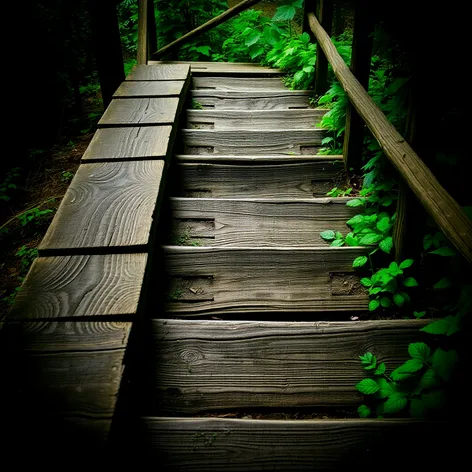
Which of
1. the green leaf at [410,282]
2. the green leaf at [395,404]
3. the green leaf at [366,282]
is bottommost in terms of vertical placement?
the green leaf at [395,404]

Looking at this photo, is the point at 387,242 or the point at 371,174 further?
the point at 371,174

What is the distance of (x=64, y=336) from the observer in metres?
1.30

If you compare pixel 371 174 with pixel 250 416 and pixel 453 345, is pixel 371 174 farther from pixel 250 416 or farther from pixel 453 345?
pixel 250 416

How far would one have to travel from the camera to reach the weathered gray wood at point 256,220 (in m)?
2.37

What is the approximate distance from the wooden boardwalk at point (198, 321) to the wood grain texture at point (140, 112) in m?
0.03

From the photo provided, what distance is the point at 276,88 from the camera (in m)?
4.35

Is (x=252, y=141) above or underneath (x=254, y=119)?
→ underneath

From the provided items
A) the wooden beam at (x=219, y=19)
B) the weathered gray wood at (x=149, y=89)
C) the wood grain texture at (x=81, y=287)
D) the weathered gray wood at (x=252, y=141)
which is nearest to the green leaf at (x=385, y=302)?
the wood grain texture at (x=81, y=287)

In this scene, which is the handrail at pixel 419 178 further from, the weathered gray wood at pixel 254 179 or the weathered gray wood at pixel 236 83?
the weathered gray wood at pixel 236 83

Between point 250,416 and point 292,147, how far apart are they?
224 cm

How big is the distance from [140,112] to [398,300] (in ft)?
7.38

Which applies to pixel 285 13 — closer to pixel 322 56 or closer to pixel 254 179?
pixel 322 56

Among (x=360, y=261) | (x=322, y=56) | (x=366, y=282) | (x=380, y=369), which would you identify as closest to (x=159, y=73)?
(x=322, y=56)

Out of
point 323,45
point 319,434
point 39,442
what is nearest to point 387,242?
point 319,434
